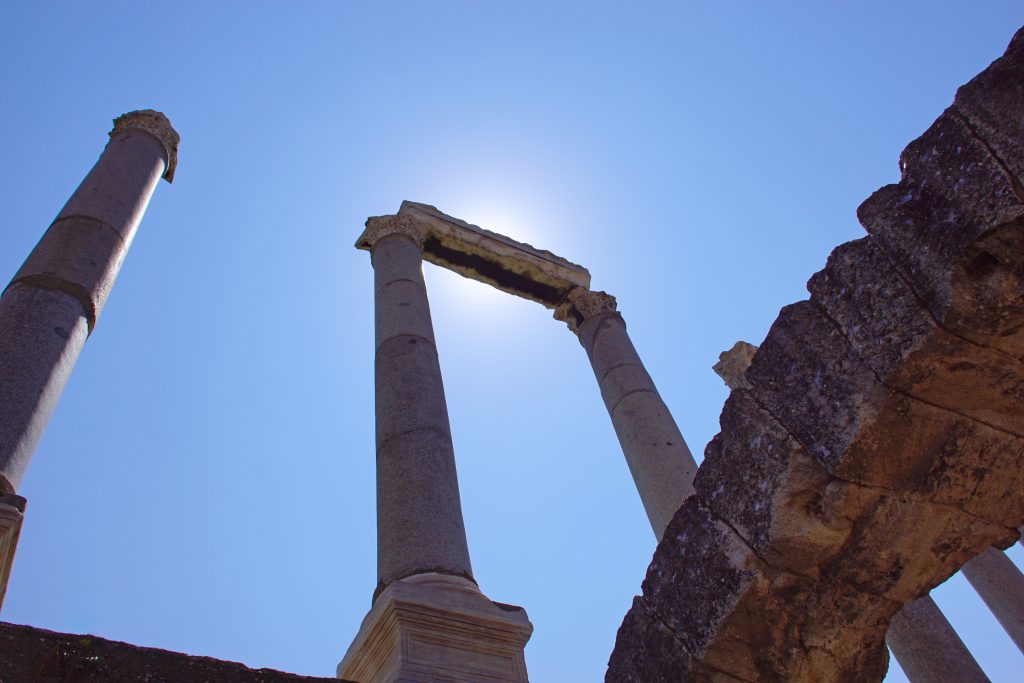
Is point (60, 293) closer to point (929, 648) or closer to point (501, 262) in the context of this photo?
point (501, 262)

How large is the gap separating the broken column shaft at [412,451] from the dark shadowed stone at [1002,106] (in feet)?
17.9

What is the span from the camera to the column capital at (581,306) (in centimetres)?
1645

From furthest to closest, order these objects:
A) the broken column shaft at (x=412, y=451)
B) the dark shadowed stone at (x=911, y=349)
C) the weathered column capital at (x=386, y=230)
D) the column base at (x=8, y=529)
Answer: the weathered column capital at (x=386, y=230) → the broken column shaft at (x=412, y=451) → the column base at (x=8, y=529) → the dark shadowed stone at (x=911, y=349)

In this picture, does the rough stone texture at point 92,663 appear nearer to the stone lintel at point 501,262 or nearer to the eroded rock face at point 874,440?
the eroded rock face at point 874,440

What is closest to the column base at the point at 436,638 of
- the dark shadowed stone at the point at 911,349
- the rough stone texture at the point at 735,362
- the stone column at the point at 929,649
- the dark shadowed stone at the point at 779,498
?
the dark shadowed stone at the point at 779,498

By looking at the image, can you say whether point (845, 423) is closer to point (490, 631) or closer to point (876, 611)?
point (876, 611)

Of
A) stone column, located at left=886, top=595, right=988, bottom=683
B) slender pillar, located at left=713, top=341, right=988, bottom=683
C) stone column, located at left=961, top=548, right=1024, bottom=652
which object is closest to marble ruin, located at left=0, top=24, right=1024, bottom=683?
slender pillar, located at left=713, top=341, right=988, bottom=683

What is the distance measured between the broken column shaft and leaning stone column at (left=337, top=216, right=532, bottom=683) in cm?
1

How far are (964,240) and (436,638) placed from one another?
15.9 feet

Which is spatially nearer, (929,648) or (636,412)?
(929,648)

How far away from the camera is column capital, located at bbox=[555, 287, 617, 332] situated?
16453mm

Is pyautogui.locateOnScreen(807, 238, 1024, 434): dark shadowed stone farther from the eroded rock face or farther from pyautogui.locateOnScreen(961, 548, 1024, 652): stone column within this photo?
pyautogui.locateOnScreen(961, 548, 1024, 652): stone column

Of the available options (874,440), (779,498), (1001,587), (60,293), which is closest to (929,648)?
(1001,587)

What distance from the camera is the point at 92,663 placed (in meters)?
4.50
